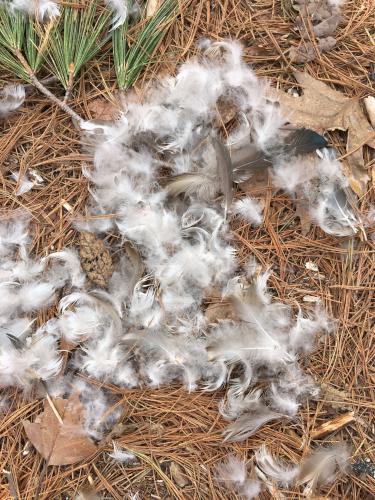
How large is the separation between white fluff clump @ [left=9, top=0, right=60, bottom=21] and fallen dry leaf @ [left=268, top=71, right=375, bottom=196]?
113 cm

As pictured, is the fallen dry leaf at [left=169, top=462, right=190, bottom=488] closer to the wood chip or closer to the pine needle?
the wood chip

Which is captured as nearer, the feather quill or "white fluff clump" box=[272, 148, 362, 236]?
the feather quill

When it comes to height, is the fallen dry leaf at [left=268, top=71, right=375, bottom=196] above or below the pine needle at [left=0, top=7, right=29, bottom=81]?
below

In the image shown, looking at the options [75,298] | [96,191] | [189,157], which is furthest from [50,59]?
[75,298]

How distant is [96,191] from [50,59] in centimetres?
71

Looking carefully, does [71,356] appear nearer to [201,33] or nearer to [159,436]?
[159,436]

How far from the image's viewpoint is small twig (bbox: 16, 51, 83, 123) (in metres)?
2.38

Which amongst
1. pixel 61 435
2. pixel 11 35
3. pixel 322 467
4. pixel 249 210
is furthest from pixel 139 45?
pixel 322 467

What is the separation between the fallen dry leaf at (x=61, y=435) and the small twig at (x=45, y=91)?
1392 millimetres

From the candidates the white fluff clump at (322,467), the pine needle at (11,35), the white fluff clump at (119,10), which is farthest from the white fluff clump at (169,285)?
the pine needle at (11,35)

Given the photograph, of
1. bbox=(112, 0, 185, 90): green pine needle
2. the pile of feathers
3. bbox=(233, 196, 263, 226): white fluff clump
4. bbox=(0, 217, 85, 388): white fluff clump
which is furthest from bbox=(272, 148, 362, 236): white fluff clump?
bbox=(0, 217, 85, 388): white fluff clump

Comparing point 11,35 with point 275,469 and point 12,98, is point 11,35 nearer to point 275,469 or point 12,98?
point 12,98

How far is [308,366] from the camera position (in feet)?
7.82

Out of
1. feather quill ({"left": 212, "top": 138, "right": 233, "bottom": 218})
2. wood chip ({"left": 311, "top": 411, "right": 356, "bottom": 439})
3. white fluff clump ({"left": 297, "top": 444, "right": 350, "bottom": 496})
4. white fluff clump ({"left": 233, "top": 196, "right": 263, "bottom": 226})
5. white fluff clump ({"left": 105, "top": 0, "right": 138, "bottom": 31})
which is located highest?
white fluff clump ({"left": 105, "top": 0, "right": 138, "bottom": 31})
